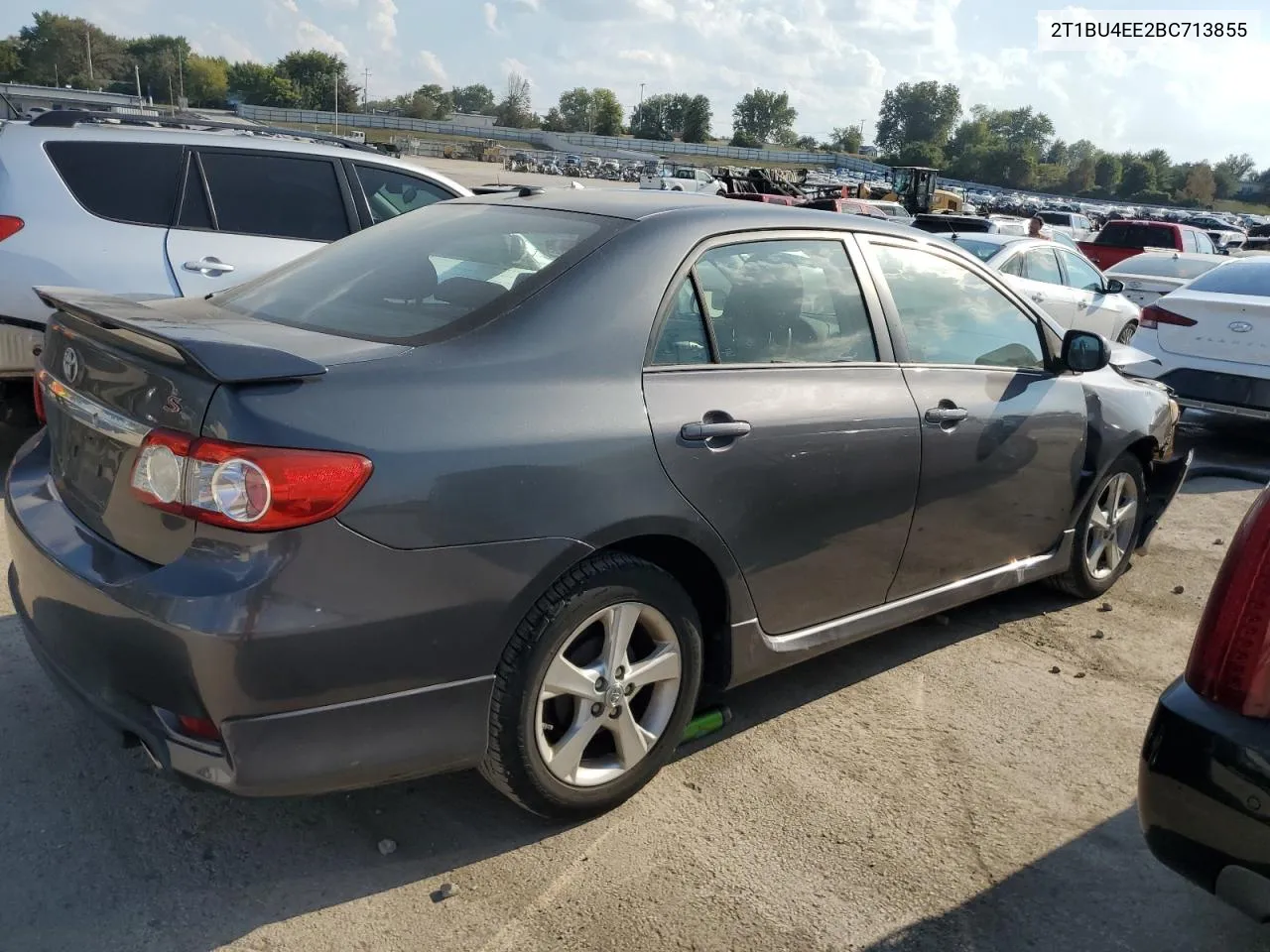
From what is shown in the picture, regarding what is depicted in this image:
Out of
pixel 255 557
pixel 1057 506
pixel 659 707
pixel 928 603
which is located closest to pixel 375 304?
pixel 255 557

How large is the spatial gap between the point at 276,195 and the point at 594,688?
4569 mm

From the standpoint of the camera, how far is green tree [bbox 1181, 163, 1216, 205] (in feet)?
376

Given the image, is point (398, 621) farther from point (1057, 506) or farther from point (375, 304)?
point (1057, 506)

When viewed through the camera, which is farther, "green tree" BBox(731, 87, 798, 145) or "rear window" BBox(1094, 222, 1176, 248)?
"green tree" BBox(731, 87, 798, 145)

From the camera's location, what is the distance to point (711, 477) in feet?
9.57

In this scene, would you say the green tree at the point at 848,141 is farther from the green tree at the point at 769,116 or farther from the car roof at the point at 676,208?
the car roof at the point at 676,208

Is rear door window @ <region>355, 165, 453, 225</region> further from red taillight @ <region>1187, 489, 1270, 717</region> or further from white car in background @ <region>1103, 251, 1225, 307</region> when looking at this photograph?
white car in background @ <region>1103, 251, 1225, 307</region>

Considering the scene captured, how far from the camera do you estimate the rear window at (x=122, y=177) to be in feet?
18.1

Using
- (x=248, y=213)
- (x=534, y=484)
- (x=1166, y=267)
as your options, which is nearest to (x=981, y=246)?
(x=1166, y=267)

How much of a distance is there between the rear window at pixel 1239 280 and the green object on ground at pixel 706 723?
22.3ft

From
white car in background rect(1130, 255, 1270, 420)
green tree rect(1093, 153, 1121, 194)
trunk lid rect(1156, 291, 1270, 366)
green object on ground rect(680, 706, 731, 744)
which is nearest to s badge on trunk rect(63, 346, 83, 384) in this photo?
green object on ground rect(680, 706, 731, 744)

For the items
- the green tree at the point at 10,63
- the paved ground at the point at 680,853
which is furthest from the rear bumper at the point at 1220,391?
the green tree at the point at 10,63

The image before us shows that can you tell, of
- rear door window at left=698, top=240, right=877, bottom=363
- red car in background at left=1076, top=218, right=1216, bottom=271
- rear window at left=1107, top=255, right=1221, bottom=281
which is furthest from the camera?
red car in background at left=1076, top=218, right=1216, bottom=271

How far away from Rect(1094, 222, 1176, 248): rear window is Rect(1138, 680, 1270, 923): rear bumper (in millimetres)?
19782
